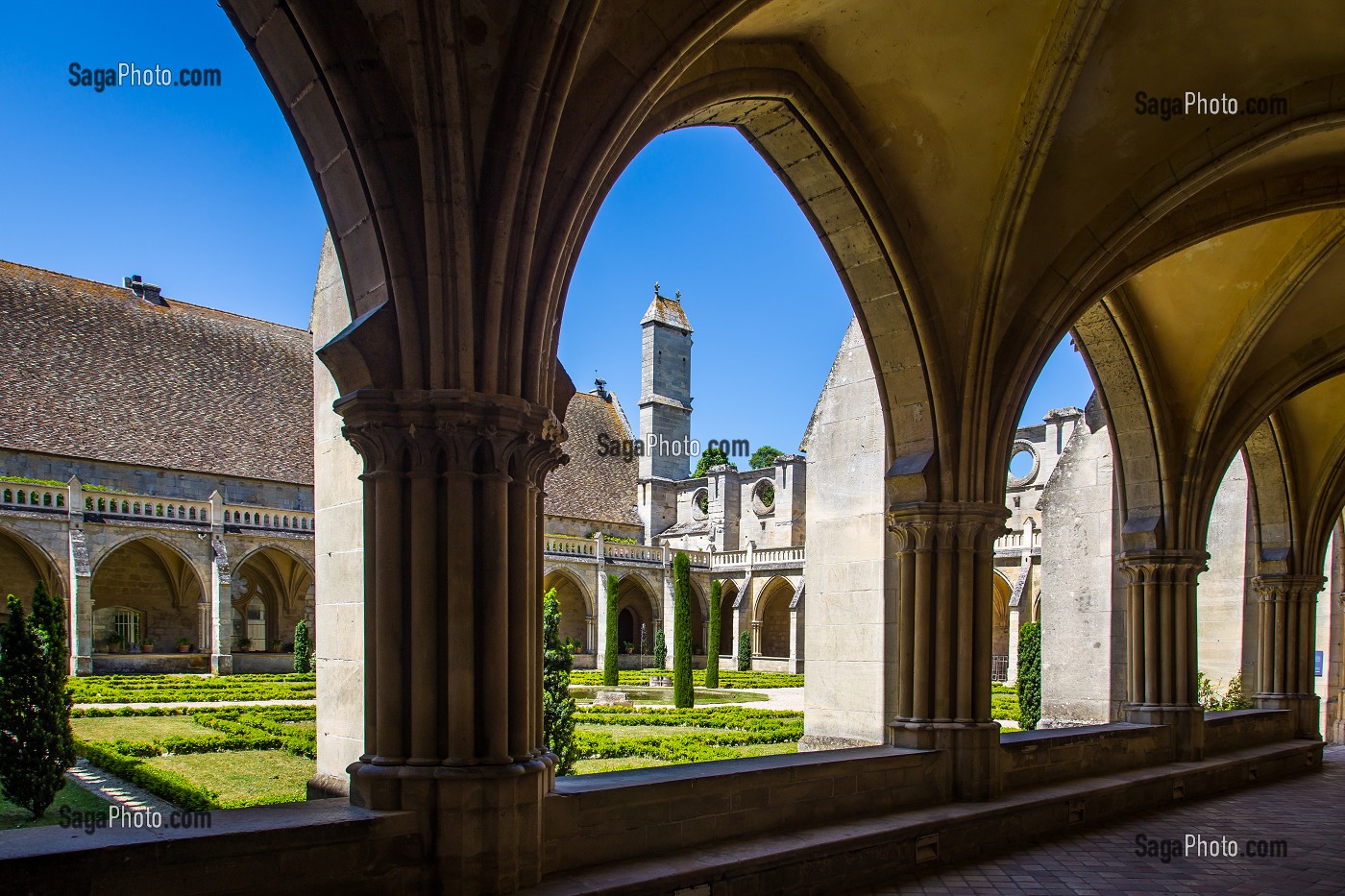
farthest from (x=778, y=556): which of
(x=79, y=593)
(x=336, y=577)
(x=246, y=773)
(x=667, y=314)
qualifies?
(x=336, y=577)

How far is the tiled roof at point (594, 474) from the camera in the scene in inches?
1286

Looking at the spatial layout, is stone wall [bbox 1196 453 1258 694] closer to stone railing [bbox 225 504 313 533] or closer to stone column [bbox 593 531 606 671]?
stone column [bbox 593 531 606 671]

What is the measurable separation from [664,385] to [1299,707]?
25.0 m

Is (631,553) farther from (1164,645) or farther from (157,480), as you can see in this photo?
(1164,645)

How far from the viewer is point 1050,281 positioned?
252 inches

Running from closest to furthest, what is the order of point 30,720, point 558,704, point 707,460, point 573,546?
point 30,720 < point 558,704 < point 573,546 < point 707,460

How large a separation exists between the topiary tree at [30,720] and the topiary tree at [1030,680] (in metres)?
9.23

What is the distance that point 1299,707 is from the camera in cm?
1080

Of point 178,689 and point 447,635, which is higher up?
point 447,635

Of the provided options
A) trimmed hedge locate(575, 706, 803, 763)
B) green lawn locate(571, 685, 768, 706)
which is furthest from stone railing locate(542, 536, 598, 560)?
trimmed hedge locate(575, 706, 803, 763)

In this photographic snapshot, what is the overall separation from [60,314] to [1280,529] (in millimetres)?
24355

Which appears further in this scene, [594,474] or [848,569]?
[594,474]

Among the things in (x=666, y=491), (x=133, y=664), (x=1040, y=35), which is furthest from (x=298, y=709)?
(x=666, y=491)

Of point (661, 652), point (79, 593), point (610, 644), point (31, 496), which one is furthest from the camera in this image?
point (661, 652)
